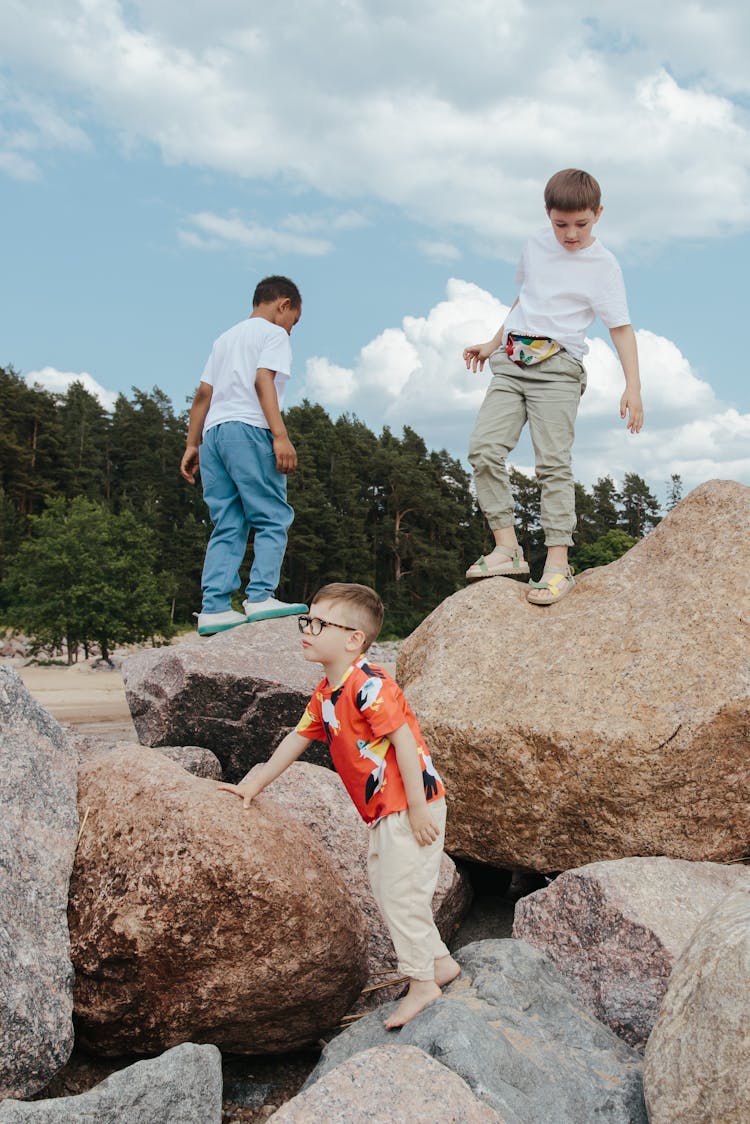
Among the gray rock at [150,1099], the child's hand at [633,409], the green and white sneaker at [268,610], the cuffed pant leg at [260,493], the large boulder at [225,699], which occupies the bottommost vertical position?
the gray rock at [150,1099]

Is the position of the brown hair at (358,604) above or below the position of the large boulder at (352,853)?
above

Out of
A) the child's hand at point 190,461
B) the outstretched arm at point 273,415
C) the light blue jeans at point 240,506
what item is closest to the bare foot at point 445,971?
the light blue jeans at point 240,506

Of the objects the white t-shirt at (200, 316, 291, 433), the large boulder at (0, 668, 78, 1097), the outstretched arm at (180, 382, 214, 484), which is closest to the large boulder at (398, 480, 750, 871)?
the large boulder at (0, 668, 78, 1097)

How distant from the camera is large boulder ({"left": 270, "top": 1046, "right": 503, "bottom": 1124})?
288cm

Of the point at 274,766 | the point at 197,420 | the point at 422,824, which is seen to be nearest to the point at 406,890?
the point at 422,824

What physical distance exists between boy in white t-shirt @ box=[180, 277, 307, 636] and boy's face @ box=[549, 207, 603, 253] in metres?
2.11

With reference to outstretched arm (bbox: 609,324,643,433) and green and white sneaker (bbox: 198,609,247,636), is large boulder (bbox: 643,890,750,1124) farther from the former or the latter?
green and white sneaker (bbox: 198,609,247,636)

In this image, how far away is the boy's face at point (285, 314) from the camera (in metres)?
7.28

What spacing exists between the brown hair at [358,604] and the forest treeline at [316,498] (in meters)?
27.5

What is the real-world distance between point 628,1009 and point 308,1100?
165 cm

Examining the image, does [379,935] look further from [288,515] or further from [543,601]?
[288,515]

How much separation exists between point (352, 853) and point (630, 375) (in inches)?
128

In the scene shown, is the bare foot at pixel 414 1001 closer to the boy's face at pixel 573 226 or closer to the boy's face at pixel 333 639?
the boy's face at pixel 333 639

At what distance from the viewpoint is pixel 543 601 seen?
5.68 meters
